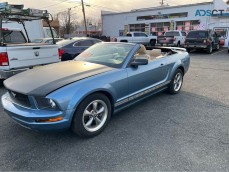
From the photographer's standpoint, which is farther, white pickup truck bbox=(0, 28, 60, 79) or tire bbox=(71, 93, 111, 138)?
white pickup truck bbox=(0, 28, 60, 79)

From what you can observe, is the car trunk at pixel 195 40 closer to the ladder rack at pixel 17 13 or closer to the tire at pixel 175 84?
the tire at pixel 175 84

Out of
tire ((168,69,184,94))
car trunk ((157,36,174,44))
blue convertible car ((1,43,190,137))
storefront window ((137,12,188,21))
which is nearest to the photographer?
blue convertible car ((1,43,190,137))

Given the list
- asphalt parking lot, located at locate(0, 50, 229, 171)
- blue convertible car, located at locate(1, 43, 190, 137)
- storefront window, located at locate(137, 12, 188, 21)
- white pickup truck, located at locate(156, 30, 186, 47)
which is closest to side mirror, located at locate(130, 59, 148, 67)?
blue convertible car, located at locate(1, 43, 190, 137)

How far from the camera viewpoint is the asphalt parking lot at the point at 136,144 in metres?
2.73

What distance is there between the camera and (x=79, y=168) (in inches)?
105

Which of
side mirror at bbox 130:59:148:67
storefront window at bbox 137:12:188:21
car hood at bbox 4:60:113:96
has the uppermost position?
storefront window at bbox 137:12:188:21

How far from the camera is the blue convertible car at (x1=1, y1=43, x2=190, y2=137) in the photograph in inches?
113

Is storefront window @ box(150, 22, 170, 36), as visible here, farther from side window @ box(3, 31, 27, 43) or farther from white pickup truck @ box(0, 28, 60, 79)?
white pickup truck @ box(0, 28, 60, 79)

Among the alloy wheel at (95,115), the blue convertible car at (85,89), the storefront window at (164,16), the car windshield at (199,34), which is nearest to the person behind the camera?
the blue convertible car at (85,89)

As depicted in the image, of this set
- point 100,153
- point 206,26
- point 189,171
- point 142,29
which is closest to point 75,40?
point 100,153

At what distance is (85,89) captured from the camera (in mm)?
3076

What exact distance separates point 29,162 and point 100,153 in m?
0.96

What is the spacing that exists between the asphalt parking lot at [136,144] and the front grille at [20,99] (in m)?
0.65

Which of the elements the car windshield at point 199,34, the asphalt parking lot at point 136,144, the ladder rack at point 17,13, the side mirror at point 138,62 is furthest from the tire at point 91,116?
the car windshield at point 199,34
